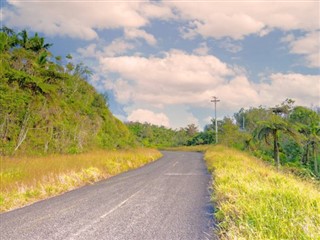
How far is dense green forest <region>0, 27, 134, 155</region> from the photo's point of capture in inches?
923

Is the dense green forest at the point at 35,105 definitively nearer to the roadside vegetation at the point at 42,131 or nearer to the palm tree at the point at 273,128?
the roadside vegetation at the point at 42,131

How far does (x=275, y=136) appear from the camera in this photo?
24438 mm

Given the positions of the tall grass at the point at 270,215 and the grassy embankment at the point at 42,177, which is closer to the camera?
the tall grass at the point at 270,215

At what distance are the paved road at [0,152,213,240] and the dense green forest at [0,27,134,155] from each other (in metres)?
14.0

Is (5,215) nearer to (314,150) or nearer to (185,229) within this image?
(185,229)

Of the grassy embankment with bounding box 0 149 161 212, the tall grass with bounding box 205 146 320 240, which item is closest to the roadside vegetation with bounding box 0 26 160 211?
the grassy embankment with bounding box 0 149 161 212

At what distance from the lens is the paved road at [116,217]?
6777 mm

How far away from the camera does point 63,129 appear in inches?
1222

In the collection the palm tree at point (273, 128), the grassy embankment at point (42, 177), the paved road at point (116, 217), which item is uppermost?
the palm tree at point (273, 128)

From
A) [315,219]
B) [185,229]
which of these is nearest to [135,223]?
[185,229]

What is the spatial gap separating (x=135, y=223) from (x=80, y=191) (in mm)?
5949

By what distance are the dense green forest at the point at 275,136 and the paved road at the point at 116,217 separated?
6510 mm

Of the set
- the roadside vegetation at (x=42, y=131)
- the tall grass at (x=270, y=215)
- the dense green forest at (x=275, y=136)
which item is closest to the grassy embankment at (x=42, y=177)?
the roadside vegetation at (x=42, y=131)

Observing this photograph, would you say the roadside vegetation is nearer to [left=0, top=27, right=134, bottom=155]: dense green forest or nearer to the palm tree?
[left=0, top=27, right=134, bottom=155]: dense green forest
